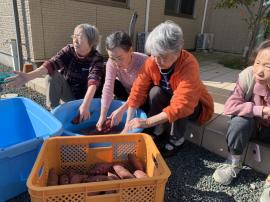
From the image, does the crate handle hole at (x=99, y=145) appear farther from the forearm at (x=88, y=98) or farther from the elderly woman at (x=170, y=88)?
the forearm at (x=88, y=98)

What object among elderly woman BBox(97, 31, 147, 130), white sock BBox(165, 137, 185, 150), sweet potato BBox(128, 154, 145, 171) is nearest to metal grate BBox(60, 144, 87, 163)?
sweet potato BBox(128, 154, 145, 171)

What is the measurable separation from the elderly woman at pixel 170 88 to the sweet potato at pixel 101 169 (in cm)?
27

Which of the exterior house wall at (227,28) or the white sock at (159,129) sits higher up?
the exterior house wall at (227,28)

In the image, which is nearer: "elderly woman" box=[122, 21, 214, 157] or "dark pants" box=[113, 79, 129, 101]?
"elderly woman" box=[122, 21, 214, 157]

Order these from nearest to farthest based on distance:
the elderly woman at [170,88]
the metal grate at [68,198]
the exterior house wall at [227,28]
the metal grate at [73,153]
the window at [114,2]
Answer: the metal grate at [68,198] → the metal grate at [73,153] → the elderly woman at [170,88] → the window at [114,2] → the exterior house wall at [227,28]

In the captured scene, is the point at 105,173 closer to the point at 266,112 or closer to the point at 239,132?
the point at 239,132

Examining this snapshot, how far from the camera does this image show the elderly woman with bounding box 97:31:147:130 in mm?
1698

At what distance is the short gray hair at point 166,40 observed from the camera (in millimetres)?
1388

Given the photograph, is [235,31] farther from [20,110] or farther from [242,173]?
[20,110]

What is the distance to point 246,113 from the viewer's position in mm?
1497

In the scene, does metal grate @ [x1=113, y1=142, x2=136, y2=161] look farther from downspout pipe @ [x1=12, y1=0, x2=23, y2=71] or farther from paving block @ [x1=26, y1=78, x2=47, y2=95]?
downspout pipe @ [x1=12, y1=0, x2=23, y2=71]

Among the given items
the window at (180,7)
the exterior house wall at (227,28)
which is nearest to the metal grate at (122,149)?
the window at (180,7)

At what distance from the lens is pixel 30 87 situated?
3.13m

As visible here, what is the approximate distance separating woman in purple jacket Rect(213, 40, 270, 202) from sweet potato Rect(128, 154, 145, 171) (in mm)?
570
